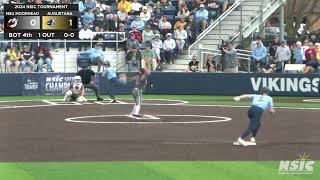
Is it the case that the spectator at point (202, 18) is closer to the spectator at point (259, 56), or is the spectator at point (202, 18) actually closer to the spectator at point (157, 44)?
the spectator at point (157, 44)

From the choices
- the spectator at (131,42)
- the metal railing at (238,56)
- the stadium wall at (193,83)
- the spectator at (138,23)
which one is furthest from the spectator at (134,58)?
the metal railing at (238,56)

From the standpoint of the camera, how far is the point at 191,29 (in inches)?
1626

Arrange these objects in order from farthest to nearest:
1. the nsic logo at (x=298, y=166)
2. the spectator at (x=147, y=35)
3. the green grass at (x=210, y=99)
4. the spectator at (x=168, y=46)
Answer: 1. the spectator at (x=147, y=35)
2. the spectator at (x=168, y=46)
3. the green grass at (x=210, y=99)
4. the nsic logo at (x=298, y=166)

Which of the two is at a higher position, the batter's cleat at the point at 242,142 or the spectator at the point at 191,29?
the spectator at the point at 191,29

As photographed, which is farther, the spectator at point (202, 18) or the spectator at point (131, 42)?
the spectator at point (202, 18)

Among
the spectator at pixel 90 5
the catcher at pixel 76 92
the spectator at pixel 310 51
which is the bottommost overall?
the catcher at pixel 76 92

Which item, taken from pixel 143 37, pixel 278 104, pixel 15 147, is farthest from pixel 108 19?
pixel 15 147

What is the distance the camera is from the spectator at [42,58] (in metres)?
37.9

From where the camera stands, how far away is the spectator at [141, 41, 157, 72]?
126 ft

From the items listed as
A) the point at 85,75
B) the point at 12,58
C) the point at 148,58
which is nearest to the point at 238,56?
the point at 148,58

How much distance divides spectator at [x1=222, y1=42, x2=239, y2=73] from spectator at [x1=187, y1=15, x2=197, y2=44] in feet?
11.3

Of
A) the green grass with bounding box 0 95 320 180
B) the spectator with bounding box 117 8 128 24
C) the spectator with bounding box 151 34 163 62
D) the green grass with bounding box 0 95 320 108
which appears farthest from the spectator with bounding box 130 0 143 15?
the green grass with bounding box 0 95 320 180

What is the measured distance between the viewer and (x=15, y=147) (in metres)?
18.7

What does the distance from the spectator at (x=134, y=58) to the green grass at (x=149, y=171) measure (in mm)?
22723
